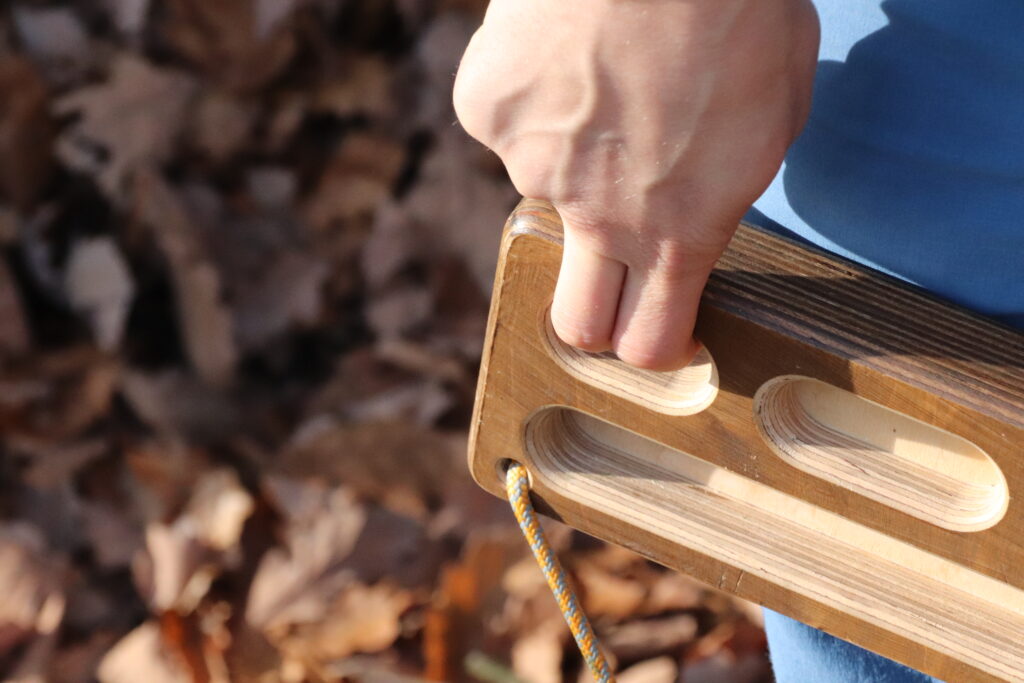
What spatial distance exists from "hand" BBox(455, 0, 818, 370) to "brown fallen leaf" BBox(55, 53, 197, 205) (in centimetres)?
156

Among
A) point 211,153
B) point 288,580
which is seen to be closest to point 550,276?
point 288,580

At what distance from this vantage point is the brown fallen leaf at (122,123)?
198 centimetres

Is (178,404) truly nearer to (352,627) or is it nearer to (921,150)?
(352,627)

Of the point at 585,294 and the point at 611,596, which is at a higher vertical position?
the point at 585,294

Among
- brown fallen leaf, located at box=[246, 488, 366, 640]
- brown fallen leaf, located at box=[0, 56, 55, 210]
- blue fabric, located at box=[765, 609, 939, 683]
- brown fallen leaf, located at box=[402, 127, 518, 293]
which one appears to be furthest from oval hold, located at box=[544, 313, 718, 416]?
brown fallen leaf, located at box=[0, 56, 55, 210]

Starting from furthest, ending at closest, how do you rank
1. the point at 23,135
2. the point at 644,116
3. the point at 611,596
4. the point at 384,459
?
the point at 23,135 < the point at 384,459 < the point at 611,596 < the point at 644,116

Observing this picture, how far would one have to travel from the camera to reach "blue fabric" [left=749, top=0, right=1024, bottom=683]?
0.60 metres

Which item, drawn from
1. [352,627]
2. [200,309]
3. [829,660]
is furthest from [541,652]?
[200,309]

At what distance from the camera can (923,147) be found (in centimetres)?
63

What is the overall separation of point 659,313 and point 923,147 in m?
0.18

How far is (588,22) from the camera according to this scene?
520mm

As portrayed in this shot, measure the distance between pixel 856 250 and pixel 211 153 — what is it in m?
1.64

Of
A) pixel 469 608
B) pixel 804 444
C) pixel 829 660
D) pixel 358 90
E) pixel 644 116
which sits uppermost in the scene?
pixel 644 116

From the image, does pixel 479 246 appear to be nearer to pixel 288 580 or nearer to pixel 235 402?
pixel 235 402
